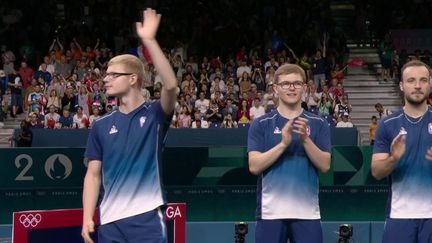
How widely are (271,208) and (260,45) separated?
910 inches

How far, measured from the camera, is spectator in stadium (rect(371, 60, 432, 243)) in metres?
8.54

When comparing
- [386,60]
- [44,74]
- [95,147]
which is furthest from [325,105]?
[95,147]

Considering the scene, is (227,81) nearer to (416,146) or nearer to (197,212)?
(197,212)

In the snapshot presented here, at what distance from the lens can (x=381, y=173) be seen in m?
8.52

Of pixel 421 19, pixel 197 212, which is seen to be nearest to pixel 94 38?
pixel 421 19

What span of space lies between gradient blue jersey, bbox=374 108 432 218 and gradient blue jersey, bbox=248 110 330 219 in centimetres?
57

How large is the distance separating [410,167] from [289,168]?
3.12 feet

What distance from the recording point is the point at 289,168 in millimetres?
8891

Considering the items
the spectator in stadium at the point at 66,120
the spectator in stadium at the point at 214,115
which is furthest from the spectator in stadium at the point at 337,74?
the spectator in stadium at the point at 66,120

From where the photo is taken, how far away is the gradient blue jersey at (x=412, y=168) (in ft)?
28.2

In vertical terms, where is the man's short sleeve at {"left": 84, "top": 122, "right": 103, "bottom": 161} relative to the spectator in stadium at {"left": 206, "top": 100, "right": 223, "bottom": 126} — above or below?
below

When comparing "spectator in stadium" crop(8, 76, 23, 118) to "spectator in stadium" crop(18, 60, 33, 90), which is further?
"spectator in stadium" crop(18, 60, 33, 90)

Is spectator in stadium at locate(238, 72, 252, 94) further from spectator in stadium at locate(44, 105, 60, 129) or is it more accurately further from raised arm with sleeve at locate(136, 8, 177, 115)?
raised arm with sleeve at locate(136, 8, 177, 115)

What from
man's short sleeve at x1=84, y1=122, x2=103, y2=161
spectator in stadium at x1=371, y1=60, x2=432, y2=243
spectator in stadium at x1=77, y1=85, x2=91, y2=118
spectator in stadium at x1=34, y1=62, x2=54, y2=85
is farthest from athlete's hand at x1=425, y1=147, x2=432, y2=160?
spectator in stadium at x1=34, y1=62, x2=54, y2=85
